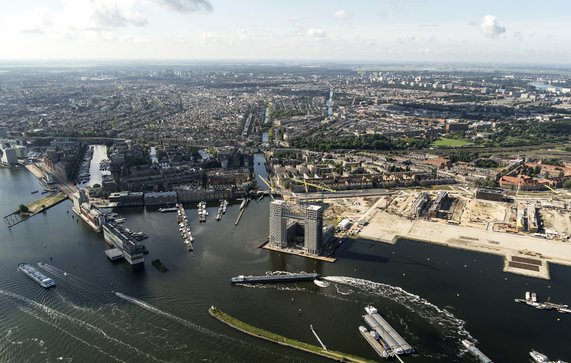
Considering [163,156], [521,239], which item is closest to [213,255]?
[521,239]

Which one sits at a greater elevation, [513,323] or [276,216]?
[276,216]

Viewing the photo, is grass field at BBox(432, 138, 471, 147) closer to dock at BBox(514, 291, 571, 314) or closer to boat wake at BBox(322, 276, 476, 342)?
dock at BBox(514, 291, 571, 314)

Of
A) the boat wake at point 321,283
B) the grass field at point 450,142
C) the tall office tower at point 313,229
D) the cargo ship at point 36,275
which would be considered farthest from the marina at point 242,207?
the grass field at point 450,142

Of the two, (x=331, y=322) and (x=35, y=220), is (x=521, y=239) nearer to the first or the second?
(x=331, y=322)

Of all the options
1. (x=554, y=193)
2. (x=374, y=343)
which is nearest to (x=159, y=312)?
(x=374, y=343)

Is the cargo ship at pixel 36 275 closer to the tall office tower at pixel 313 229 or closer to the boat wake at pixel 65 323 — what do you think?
the boat wake at pixel 65 323

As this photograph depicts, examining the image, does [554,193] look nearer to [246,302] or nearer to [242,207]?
[242,207]

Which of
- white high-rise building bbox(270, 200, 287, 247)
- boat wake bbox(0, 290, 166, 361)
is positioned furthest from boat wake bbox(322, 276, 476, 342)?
boat wake bbox(0, 290, 166, 361)
